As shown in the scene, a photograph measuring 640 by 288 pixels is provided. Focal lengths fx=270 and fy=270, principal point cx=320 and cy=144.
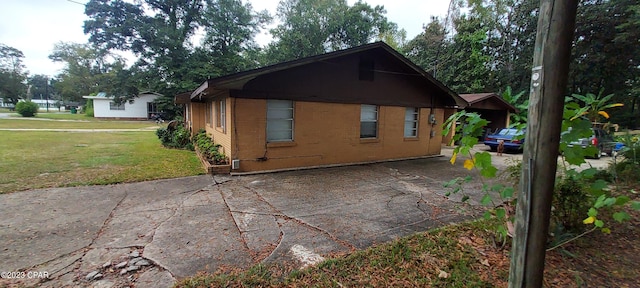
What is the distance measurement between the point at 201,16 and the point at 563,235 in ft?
97.0

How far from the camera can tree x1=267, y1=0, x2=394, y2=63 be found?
96.9 ft

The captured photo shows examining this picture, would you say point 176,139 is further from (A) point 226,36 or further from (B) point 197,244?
(A) point 226,36

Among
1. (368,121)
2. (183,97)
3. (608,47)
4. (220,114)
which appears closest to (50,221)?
(220,114)

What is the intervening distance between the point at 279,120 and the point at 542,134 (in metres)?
6.63

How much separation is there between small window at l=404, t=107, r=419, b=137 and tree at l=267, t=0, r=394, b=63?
70.0 feet

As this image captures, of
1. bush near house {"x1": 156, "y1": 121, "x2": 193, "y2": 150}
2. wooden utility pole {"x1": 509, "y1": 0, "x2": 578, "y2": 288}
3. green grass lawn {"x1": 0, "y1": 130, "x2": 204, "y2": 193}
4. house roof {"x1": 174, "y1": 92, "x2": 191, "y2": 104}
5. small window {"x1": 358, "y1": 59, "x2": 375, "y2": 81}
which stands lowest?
green grass lawn {"x1": 0, "y1": 130, "x2": 204, "y2": 193}

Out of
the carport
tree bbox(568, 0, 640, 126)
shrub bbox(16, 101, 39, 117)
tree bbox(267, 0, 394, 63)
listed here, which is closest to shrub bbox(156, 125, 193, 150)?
the carport

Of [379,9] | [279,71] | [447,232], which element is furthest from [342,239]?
[379,9]

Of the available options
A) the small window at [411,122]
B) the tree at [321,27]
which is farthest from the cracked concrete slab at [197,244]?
the tree at [321,27]

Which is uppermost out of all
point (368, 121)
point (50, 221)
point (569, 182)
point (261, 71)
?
point (261, 71)

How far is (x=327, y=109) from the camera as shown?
8.38m

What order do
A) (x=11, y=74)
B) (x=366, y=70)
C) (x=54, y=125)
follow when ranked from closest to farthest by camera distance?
(x=366, y=70), (x=54, y=125), (x=11, y=74)

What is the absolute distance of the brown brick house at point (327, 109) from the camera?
23.6 ft

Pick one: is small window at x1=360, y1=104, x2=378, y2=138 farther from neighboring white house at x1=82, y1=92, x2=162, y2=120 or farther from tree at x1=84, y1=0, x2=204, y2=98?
neighboring white house at x1=82, y1=92, x2=162, y2=120
